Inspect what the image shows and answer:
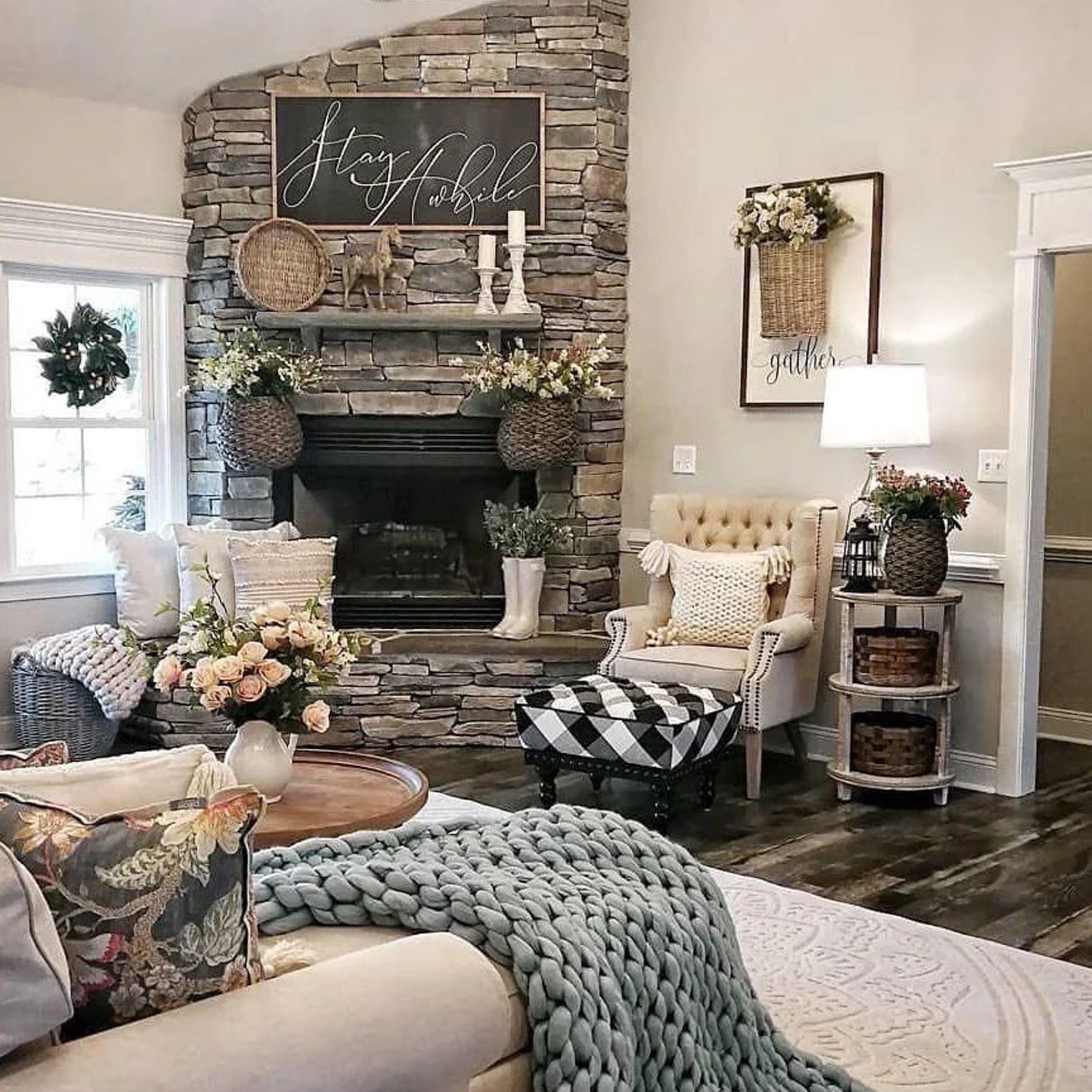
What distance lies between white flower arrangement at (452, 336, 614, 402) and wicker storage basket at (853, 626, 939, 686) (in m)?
1.69

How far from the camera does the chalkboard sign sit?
614 cm

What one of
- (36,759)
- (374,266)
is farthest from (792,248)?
(36,759)

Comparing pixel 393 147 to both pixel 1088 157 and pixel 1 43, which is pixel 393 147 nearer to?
pixel 1 43

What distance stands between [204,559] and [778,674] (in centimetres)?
236

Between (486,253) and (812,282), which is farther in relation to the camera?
(486,253)

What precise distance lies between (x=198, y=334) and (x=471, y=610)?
5.71 ft

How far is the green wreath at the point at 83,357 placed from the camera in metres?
5.95

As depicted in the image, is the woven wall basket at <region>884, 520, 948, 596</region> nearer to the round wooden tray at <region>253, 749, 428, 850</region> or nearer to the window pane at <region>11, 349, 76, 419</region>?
the round wooden tray at <region>253, 749, 428, 850</region>

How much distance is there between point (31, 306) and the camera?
19.4ft

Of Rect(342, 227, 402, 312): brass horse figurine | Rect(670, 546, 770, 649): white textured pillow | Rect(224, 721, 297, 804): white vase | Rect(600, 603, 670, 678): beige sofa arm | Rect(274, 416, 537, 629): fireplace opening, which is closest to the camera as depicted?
Rect(224, 721, 297, 804): white vase

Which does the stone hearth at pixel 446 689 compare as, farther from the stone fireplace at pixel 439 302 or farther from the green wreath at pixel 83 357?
the green wreath at pixel 83 357

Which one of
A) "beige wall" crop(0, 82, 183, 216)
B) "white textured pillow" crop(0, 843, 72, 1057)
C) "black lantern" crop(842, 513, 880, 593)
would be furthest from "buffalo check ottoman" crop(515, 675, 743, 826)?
"white textured pillow" crop(0, 843, 72, 1057)

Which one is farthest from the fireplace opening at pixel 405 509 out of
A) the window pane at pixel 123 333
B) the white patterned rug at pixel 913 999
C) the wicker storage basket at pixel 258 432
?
the white patterned rug at pixel 913 999

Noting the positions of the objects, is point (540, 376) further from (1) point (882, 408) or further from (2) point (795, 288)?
(1) point (882, 408)
